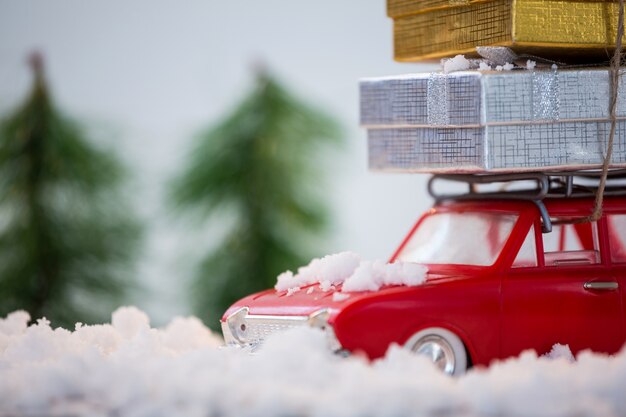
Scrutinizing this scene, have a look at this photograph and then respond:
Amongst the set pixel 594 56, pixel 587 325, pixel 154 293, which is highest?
pixel 594 56

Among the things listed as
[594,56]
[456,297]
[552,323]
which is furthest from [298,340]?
[594,56]

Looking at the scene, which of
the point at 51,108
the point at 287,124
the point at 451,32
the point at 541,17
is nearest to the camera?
the point at 541,17

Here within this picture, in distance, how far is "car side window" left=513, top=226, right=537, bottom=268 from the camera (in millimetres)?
3385

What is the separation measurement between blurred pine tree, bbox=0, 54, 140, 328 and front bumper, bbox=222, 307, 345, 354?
2.52 meters

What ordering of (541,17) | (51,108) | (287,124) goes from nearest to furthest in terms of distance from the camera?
(541,17) → (51,108) → (287,124)

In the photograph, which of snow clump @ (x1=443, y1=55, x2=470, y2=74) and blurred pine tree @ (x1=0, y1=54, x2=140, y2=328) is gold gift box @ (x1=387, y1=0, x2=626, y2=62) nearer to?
snow clump @ (x1=443, y1=55, x2=470, y2=74)

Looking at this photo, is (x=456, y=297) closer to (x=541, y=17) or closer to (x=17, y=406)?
(x=541, y=17)

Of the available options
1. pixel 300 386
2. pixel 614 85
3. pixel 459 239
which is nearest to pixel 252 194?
pixel 459 239

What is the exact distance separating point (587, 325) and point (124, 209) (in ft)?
11.3

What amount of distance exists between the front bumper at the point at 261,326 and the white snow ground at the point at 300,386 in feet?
0.45

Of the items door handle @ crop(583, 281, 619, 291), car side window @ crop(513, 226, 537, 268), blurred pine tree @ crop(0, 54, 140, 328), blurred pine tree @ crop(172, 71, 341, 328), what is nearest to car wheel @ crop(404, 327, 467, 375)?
car side window @ crop(513, 226, 537, 268)

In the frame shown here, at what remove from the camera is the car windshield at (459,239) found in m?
3.47

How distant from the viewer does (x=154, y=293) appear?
6.02 m

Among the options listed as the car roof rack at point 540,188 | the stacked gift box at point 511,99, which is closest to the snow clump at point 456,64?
the stacked gift box at point 511,99
